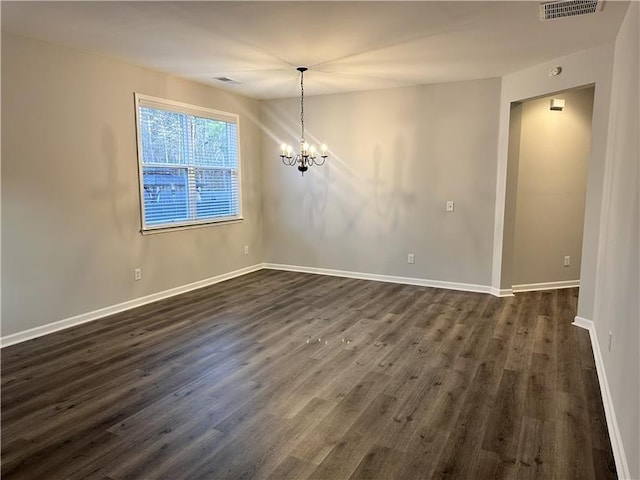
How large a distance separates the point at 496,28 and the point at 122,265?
Answer: 427 centimetres

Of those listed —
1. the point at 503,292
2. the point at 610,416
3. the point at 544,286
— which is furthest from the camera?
the point at 544,286

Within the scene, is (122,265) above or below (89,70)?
below

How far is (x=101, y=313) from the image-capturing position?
14.2 feet

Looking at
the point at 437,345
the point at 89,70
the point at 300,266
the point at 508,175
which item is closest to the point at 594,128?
the point at 508,175

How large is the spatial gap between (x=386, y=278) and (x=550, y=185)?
2.42 metres

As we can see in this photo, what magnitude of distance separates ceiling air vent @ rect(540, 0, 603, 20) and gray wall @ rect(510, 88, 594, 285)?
2087mm

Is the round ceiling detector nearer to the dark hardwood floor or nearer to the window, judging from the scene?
the dark hardwood floor

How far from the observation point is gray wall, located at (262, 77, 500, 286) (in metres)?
5.21

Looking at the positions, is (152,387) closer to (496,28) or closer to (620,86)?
(496,28)

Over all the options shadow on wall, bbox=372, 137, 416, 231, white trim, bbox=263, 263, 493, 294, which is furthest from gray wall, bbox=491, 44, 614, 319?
shadow on wall, bbox=372, 137, 416, 231

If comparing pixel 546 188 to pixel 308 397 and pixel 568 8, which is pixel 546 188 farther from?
pixel 308 397

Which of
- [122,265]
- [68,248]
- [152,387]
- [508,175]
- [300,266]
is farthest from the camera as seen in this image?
[300,266]

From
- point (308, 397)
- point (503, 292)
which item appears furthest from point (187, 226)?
point (503, 292)

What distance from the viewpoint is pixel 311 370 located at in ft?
10.3
